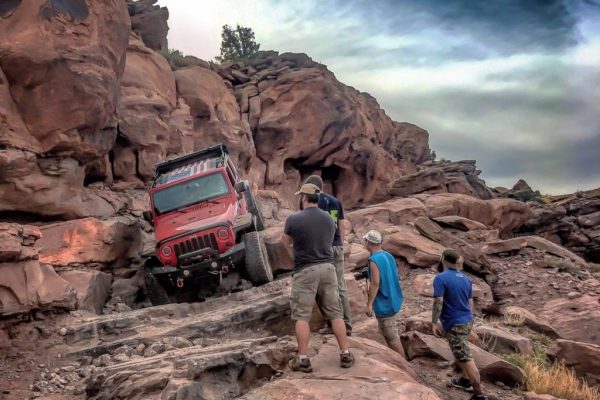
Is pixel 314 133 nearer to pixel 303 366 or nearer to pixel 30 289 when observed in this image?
pixel 30 289

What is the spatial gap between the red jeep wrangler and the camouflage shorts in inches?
179

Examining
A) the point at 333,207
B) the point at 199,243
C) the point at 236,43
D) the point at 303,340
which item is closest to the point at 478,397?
the point at 303,340

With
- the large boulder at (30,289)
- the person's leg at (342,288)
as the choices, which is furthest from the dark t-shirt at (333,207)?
the large boulder at (30,289)

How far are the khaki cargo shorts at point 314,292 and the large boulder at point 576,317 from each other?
754 cm

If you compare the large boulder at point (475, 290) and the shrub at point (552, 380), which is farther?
the large boulder at point (475, 290)

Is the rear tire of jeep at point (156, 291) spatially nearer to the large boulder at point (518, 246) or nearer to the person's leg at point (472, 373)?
the person's leg at point (472, 373)

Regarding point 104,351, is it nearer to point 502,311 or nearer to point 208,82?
point 502,311

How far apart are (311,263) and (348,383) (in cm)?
125

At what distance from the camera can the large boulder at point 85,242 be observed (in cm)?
1060

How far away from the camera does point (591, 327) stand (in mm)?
9984

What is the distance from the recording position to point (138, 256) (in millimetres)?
12805

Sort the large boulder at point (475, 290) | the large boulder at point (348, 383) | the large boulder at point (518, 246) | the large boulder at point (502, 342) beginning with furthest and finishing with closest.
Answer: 1. the large boulder at point (518, 246)
2. the large boulder at point (475, 290)
3. the large boulder at point (502, 342)
4. the large boulder at point (348, 383)

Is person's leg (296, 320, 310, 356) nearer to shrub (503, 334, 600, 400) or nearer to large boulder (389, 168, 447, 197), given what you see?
shrub (503, 334, 600, 400)

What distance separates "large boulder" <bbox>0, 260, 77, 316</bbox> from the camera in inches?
290
